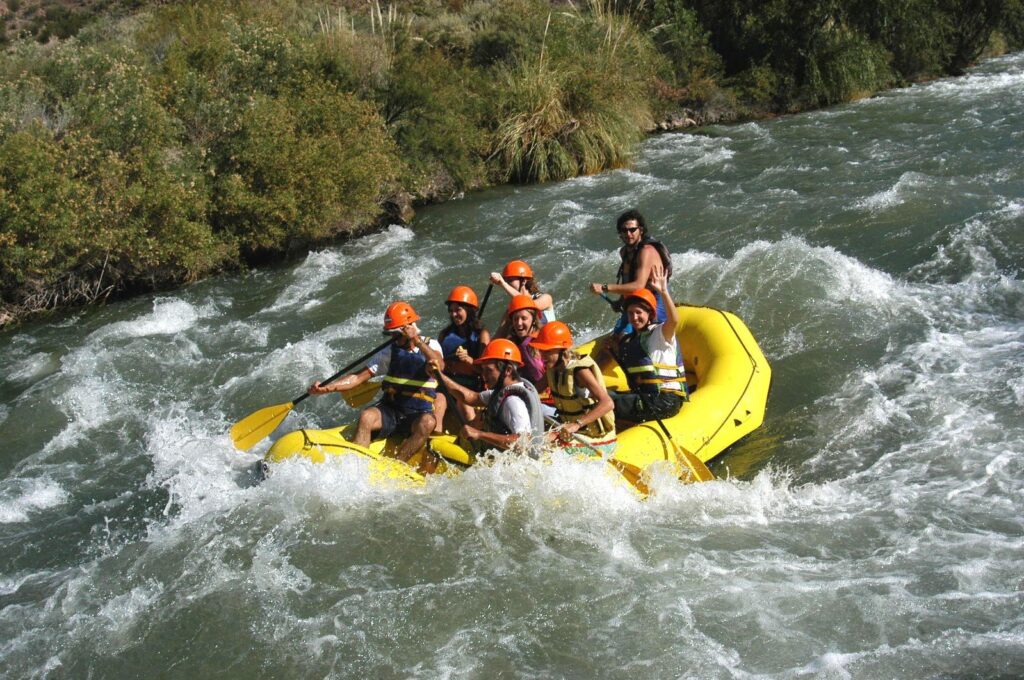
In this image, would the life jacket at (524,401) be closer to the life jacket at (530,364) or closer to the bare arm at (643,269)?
the life jacket at (530,364)

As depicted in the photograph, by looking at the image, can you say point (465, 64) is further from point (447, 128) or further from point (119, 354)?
point (119, 354)

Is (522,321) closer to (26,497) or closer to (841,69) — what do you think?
(26,497)

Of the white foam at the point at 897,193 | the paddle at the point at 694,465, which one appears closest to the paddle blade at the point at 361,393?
the paddle at the point at 694,465

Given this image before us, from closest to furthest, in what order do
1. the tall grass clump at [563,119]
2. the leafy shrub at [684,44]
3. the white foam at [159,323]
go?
1. the white foam at [159,323]
2. the tall grass clump at [563,119]
3. the leafy shrub at [684,44]

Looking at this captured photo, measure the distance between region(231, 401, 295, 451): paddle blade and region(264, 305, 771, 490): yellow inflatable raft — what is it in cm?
64

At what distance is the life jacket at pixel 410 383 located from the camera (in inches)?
246

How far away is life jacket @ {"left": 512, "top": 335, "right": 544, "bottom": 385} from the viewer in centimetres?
623

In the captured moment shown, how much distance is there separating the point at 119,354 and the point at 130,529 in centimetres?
341

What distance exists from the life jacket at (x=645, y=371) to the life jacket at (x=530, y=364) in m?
0.60

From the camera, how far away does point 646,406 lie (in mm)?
6320

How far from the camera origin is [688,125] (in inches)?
741

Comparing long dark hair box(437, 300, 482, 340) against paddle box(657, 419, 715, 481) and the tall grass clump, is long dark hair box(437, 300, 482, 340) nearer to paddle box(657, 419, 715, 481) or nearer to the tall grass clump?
paddle box(657, 419, 715, 481)

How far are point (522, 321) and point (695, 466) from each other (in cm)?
140

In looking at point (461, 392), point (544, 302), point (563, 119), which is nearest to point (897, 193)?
point (563, 119)
